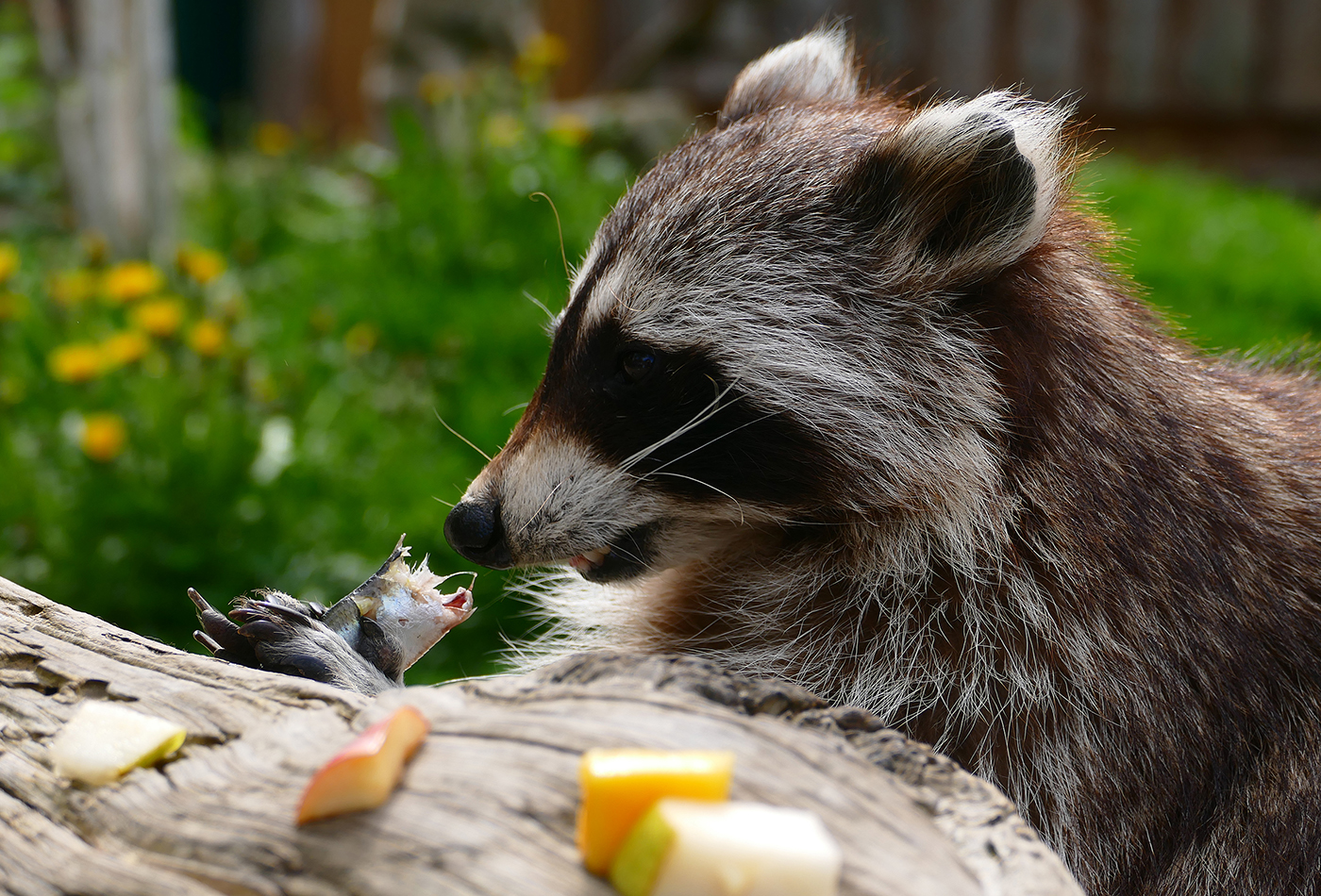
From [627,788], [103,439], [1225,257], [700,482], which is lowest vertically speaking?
[1225,257]

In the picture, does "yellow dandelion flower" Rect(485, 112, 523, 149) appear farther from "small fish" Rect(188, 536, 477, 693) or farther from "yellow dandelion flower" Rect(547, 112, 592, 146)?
"small fish" Rect(188, 536, 477, 693)

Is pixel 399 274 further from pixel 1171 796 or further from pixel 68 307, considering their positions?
pixel 1171 796

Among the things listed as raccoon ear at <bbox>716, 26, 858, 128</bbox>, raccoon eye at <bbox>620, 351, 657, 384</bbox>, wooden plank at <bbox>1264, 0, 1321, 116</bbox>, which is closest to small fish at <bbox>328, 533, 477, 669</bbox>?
raccoon eye at <bbox>620, 351, 657, 384</bbox>

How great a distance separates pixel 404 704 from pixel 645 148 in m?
7.64

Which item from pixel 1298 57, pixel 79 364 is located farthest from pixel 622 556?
pixel 1298 57

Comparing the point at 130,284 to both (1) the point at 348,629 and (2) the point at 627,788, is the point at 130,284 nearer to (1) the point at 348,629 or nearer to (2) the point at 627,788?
(1) the point at 348,629

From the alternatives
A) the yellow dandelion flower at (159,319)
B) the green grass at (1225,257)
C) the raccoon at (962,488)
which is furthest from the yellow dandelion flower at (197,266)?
the green grass at (1225,257)

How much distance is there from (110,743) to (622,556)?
107 cm

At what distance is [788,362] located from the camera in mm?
2424

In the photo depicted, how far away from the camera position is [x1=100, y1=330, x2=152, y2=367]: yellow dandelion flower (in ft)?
13.5

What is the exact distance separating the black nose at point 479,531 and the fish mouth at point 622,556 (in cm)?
16

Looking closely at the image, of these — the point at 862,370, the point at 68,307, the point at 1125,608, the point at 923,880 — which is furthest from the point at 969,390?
the point at 68,307

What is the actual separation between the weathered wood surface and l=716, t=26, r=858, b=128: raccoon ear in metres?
1.75

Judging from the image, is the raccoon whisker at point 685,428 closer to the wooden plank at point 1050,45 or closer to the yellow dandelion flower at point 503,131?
the yellow dandelion flower at point 503,131
